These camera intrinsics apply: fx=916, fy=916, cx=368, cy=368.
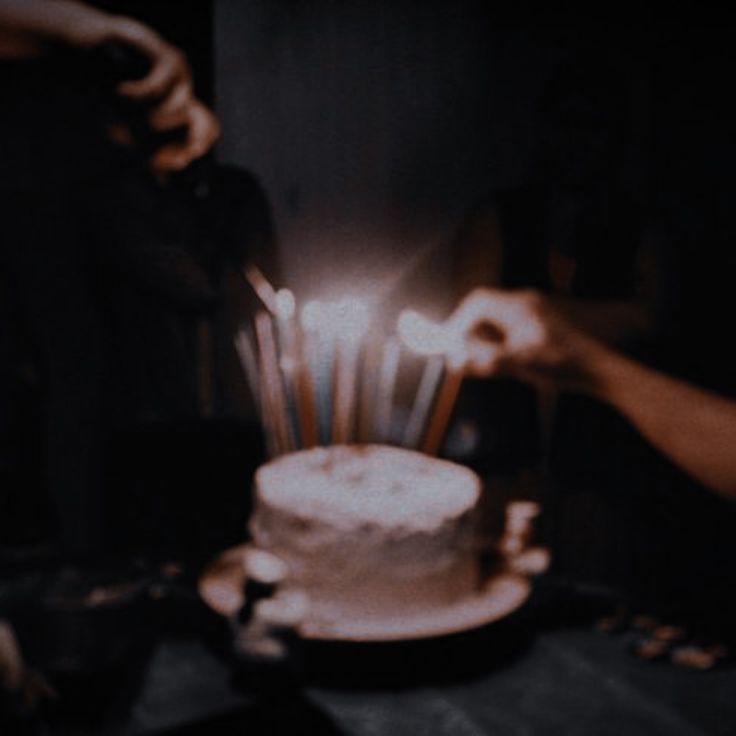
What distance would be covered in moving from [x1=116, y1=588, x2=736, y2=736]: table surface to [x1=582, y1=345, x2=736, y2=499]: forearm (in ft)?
1.29

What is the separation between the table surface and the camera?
139 cm

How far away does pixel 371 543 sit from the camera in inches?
67.4

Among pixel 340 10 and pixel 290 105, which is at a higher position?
pixel 340 10

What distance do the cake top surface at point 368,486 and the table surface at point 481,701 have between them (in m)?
0.28

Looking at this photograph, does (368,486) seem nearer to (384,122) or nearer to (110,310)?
(110,310)

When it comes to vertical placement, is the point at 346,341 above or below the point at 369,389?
above

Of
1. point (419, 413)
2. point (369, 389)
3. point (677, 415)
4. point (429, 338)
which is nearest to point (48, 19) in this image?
point (429, 338)

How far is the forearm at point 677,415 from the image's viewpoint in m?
1.83

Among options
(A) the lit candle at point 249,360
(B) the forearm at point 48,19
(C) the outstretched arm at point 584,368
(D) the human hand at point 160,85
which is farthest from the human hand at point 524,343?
(B) the forearm at point 48,19

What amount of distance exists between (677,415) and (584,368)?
0.80 feet

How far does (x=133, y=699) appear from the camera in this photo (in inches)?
57.6

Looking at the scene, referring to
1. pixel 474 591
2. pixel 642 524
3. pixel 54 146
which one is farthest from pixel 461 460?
pixel 54 146

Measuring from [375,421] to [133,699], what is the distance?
1.80 meters

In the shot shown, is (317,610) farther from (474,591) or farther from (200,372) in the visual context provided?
(200,372)
